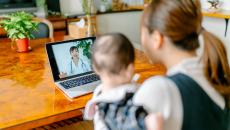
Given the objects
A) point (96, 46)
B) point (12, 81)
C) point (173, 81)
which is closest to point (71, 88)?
point (12, 81)

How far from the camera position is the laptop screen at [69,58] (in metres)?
1.44

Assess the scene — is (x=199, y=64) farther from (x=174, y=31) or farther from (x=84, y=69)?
(x=84, y=69)

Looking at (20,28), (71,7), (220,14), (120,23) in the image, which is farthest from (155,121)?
(120,23)

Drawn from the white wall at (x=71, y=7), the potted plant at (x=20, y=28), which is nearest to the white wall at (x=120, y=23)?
the white wall at (x=71, y=7)

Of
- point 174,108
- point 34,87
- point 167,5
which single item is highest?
point 167,5

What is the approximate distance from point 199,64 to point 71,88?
28.8 inches

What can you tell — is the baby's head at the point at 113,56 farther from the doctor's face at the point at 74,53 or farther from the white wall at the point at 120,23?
the white wall at the point at 120,23

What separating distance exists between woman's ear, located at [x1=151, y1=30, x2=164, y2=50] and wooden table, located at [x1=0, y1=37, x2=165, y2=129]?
20.9 inches

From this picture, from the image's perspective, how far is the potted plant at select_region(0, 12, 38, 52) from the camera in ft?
6.98

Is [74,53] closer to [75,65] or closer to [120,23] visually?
[75,65]

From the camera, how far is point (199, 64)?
0.82 meters

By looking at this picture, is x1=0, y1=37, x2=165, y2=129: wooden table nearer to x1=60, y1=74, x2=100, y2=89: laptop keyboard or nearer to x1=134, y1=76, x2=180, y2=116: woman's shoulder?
x1=60, y1=74, x2=100, y2=89: laptop keyboard

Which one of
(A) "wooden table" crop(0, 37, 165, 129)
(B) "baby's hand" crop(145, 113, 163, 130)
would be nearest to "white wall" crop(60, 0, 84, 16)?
(A) "wooden table" crop(0, 37, 165, 129)

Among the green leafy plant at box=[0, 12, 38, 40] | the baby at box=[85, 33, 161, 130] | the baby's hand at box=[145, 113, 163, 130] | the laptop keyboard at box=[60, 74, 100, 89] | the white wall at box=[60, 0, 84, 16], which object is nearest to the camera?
the baby's hand at box=[145, 113, 163, 130]
